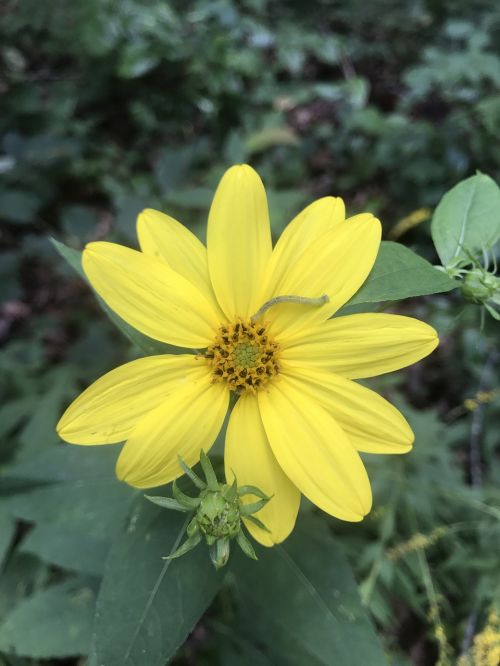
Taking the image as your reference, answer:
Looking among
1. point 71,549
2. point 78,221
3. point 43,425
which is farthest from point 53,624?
point 78,221

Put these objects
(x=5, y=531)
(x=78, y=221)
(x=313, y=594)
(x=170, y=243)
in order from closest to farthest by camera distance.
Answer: (x=170, y=243), (x=313, y=594), (x=5, y=531), (x=78, y=221)

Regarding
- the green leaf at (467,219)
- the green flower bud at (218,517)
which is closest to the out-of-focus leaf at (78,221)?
the green leaf at (467,219)

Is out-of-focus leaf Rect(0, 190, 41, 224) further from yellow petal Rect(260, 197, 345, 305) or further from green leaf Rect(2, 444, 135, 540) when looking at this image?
yellow petal Rect(260, 197, 345, 305)

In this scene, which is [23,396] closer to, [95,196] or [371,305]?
[95,196]

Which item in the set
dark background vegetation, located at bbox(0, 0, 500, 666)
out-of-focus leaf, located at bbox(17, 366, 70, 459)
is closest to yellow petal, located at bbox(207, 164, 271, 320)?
dark background vegetation, located at bbox(0, 0, 500, 666)

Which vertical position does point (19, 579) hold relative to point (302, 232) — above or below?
below

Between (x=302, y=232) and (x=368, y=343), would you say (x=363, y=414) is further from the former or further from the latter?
(x=302, y=232)
